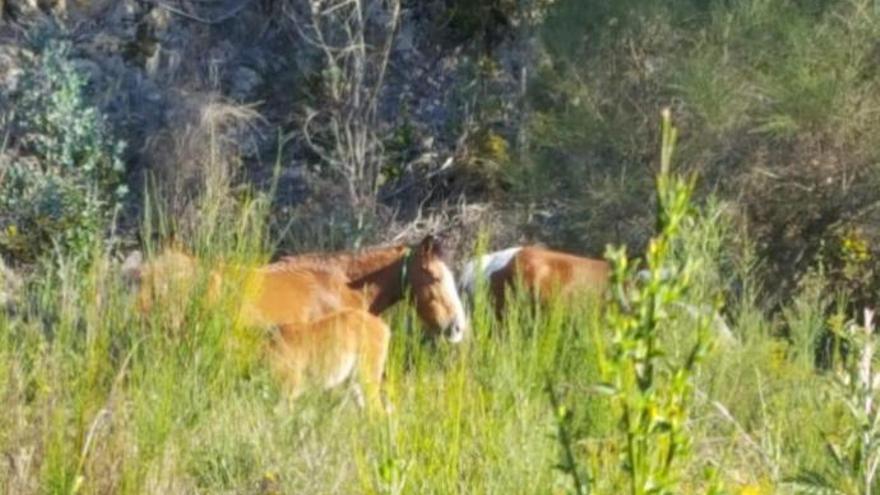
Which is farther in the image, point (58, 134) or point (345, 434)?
point (58, 134)

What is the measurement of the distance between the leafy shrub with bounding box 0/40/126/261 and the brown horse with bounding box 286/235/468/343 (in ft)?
13.5

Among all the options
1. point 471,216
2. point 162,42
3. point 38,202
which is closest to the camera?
point 38,202

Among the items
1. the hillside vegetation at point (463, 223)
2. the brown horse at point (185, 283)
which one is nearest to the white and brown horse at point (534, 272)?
the hillside vegetation at point (463, 223)

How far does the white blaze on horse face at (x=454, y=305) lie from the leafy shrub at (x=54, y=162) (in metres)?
4.93

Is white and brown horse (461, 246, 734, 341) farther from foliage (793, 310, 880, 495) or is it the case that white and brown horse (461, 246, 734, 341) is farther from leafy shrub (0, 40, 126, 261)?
foliage (793, 310, 880, 495)

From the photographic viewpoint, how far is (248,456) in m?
7.38

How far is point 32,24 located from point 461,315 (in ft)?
30.2

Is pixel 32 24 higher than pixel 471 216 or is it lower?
higher

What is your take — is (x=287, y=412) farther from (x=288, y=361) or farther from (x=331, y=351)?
(x=331, y=351)

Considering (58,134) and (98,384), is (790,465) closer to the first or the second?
(98,384)

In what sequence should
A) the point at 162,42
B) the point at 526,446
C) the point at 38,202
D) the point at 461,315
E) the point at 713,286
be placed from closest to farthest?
1. the point at 526,446
2. the point at 713,286
3. the point at 461,315
4. the point at 38,202
5. the point at 162,42

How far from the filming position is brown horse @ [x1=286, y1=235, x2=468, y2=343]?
1158 cm

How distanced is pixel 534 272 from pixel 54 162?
5592mm

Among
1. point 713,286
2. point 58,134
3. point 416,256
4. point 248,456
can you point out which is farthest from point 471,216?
point 248,456
